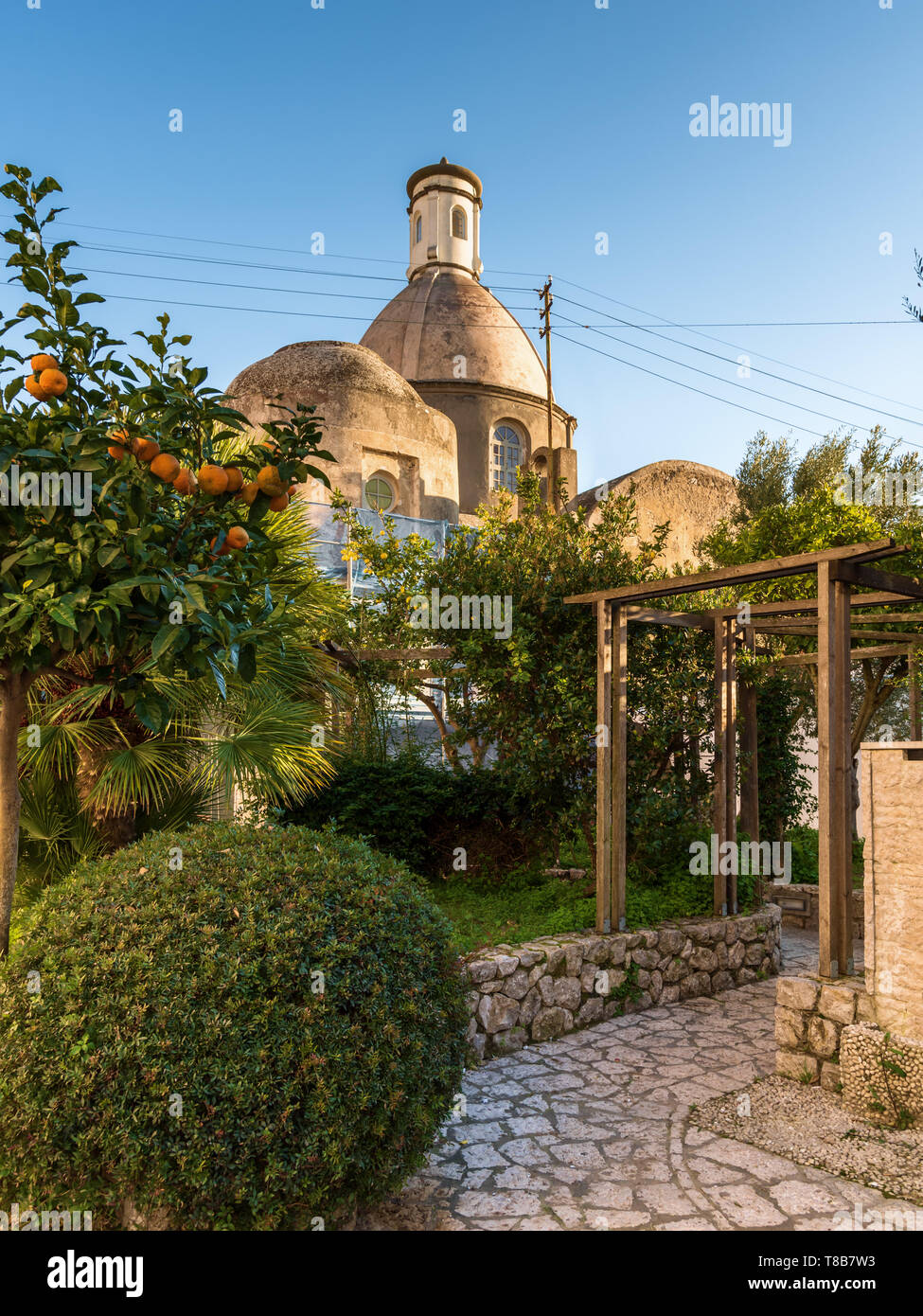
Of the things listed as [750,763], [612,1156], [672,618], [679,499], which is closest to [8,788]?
[612,1156]

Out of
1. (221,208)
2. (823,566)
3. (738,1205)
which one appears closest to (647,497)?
(221,208)

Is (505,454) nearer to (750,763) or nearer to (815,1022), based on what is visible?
(750,763)

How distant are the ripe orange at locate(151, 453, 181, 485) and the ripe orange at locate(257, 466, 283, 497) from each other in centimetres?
31

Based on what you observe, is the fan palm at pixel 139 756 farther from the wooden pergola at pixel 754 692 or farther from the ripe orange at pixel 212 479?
the wooden pergola at pixel 754 692

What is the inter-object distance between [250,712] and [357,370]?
15.6 meters

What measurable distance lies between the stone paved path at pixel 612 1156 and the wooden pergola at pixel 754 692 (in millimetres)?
1111

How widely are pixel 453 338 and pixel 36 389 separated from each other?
27272mm

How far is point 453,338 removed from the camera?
28.6 meters

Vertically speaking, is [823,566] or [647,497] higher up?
[647,497]

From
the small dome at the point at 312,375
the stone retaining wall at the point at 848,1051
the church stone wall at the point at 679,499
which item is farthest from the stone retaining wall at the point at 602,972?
→ the small dome at the point at 312,375

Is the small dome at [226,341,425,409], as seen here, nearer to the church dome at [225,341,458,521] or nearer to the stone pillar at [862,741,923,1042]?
the church dome at [225,341,458,521]

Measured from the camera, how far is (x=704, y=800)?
8312mm

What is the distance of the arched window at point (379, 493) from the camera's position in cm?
2017

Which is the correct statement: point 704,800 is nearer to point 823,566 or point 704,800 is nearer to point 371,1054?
point 823,566
